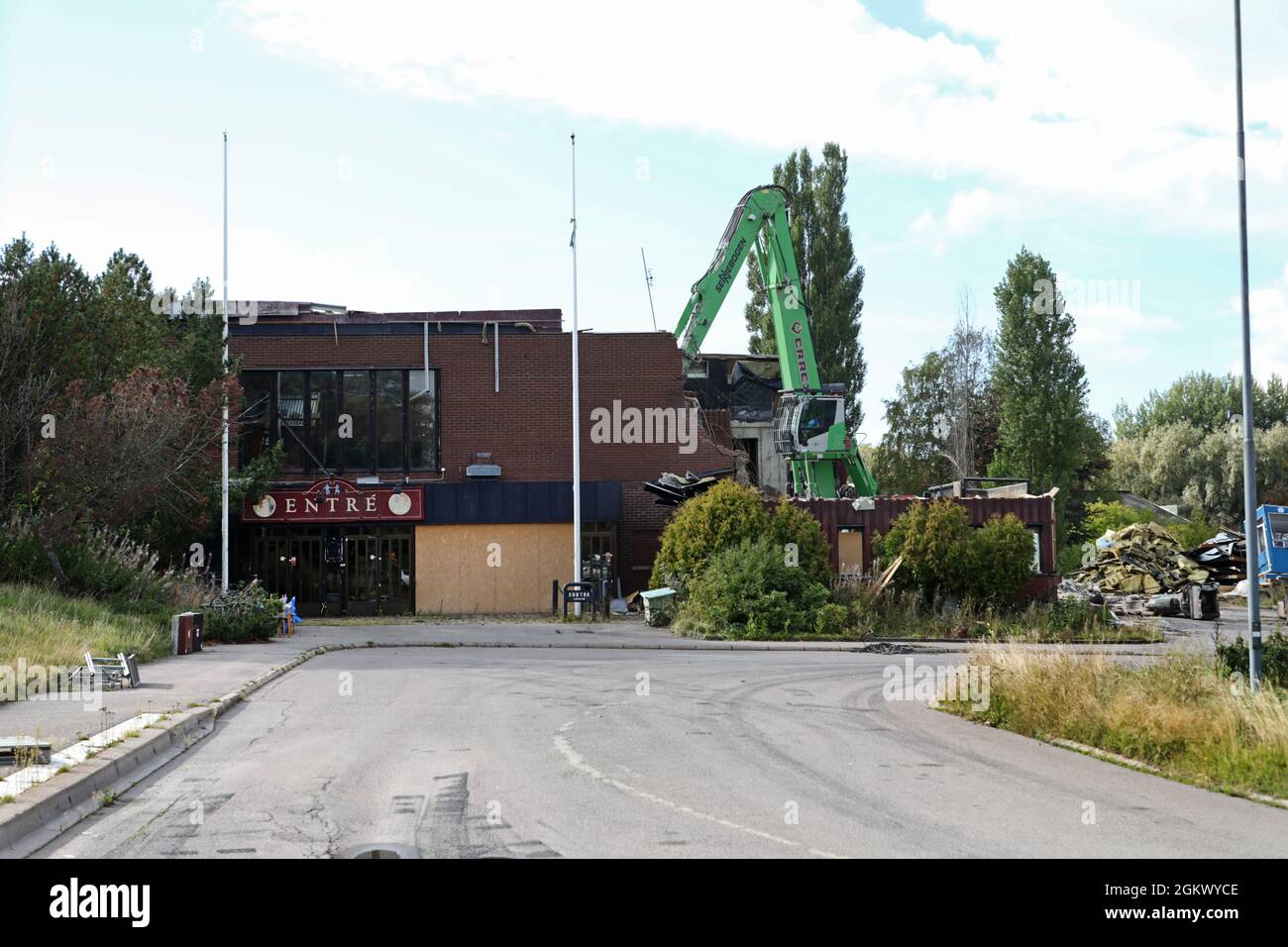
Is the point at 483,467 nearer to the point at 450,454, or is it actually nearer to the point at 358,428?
the point at 450,454

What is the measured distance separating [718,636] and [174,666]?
12549 millimetres

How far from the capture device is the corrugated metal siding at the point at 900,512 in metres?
33.7

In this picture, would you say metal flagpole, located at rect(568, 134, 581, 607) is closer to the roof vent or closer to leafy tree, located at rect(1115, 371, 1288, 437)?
the roof vent

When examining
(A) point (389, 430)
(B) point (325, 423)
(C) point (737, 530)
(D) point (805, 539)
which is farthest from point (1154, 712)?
(B) point (325, 423)

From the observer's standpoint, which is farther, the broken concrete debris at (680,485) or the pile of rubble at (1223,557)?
the pile of rubble at (1223,557)

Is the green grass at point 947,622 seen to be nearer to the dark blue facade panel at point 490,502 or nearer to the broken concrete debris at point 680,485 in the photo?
the broken concrete debris at point 680,485

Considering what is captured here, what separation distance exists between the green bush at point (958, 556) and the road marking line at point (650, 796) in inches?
766

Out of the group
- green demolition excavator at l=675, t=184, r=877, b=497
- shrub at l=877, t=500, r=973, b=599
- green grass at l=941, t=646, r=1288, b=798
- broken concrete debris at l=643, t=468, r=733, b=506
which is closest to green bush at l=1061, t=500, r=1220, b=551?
green demolition excavator at l=675, t=184, r=877, b=497

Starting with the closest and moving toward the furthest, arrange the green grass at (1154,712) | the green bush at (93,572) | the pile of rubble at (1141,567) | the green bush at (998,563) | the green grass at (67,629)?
1. the green grass at (1154,712)
2. the green grass at (67,629)
3. the green bush at (93,572)
4. the green bush at (998,563)
5. the pile of rubble at (1141,567)

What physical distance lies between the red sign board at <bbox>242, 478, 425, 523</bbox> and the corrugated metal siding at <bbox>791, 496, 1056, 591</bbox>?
476 inches

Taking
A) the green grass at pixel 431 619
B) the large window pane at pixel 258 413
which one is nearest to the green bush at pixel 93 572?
the green grass at pixel 431 619

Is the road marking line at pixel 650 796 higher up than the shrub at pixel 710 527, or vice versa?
the shrub at pixel 710 527

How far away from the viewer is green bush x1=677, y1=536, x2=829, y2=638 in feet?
93.1

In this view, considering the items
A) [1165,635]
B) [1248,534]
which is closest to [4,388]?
[1248,534]
